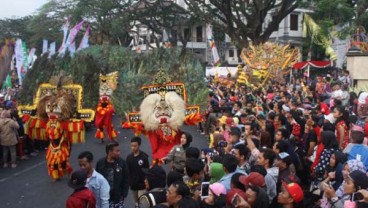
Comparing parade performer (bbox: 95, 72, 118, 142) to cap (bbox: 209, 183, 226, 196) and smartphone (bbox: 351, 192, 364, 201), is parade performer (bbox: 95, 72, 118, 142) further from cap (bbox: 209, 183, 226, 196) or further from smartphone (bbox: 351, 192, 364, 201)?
smartphone (bbox: 351, 192, 364, 201)

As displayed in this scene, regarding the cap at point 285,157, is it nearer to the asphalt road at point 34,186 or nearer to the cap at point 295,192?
the cap at point 295,192

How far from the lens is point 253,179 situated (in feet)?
13.7

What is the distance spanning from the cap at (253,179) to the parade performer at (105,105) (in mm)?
7266

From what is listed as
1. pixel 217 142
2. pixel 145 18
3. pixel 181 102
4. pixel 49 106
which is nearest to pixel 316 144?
pixel 217 142

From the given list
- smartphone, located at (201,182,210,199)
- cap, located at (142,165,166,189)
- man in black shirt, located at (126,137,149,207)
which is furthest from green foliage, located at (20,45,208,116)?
smartphone, located at (201,182,210,199)

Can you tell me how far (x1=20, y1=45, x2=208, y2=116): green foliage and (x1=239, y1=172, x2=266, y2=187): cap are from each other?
4637 millimetres

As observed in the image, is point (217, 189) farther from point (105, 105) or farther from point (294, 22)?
point (294, 22)

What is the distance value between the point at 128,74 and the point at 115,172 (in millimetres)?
4923

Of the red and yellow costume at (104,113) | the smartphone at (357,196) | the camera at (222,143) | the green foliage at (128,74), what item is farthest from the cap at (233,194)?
the red and yellow costume at (104,113)

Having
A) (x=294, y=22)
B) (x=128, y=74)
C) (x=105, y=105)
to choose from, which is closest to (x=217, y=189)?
(x=128, y=74)

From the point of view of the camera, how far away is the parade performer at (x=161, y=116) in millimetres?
7555

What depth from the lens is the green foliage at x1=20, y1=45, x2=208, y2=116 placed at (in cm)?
923

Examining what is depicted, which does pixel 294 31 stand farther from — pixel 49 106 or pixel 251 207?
pixel 251 207

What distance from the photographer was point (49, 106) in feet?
27.7
